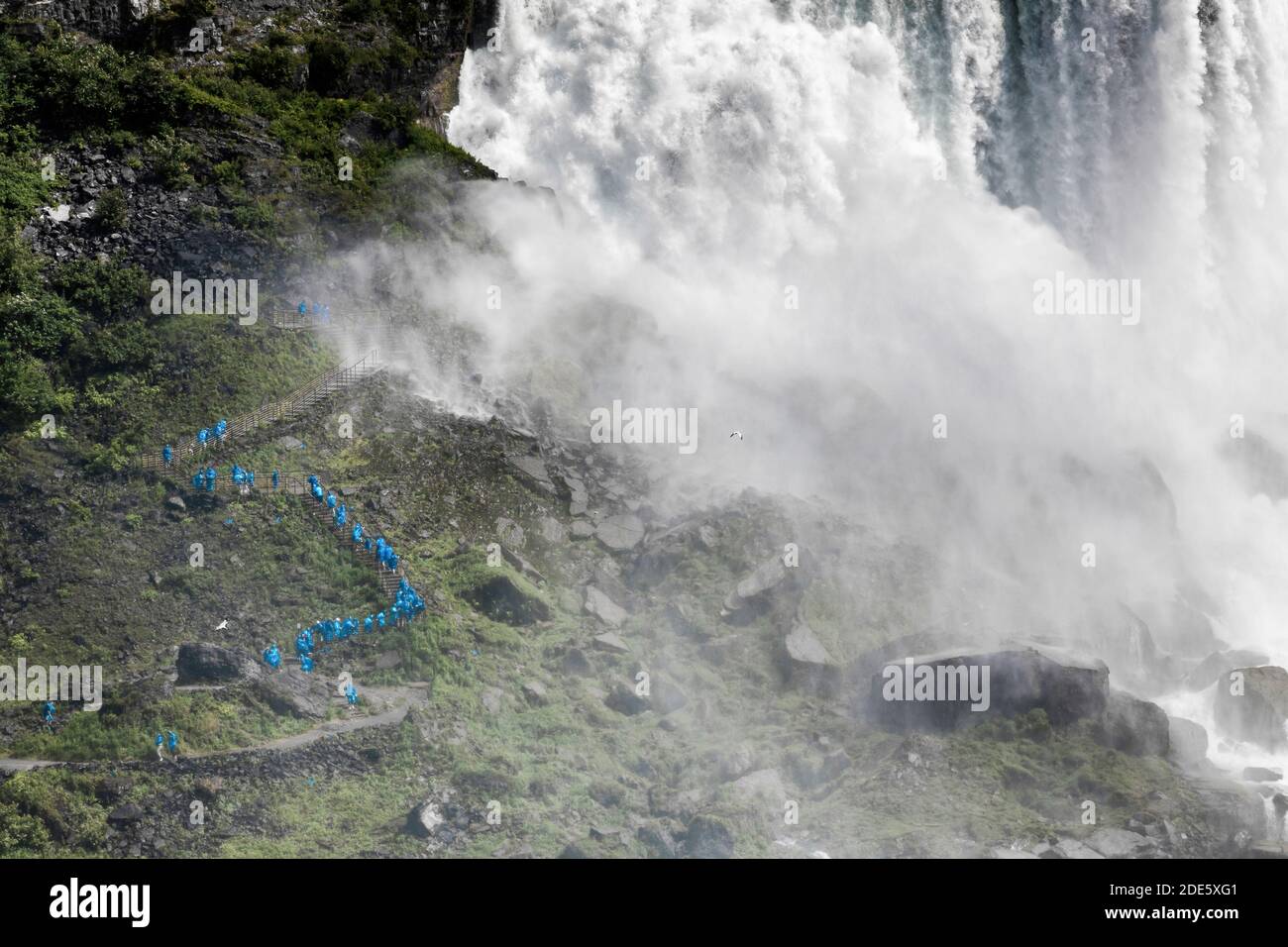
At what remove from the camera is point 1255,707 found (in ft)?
122

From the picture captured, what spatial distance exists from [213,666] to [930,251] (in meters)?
31.1

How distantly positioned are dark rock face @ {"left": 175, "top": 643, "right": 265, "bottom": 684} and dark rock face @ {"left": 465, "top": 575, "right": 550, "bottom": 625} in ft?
20.1

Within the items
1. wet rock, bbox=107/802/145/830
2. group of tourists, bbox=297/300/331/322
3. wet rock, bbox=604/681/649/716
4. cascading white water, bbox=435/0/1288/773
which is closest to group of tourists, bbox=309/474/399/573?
wet rock, bbox=604/681/649/716

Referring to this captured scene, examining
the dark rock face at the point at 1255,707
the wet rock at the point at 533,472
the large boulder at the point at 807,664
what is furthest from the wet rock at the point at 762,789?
the dark rock face at the point at 1255,707

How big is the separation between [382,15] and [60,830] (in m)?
33.5

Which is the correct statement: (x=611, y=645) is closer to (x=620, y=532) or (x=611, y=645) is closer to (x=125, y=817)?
(x=620, y=532)

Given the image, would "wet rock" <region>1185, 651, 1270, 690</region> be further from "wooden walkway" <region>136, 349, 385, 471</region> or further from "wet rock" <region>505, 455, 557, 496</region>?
"wooden walkway" <region>136, 349, 385, 471</region>

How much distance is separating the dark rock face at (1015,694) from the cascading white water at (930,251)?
8030 mm

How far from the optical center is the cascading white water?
4372cm

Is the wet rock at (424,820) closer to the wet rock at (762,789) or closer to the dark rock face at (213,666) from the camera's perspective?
the dark rock face at (213,666)

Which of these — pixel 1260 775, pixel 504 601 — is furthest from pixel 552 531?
pixel 1260 775

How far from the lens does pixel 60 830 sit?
27.4 meters

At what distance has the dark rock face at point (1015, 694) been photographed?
107 ft

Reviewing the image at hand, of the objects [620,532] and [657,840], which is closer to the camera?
[657,840]
